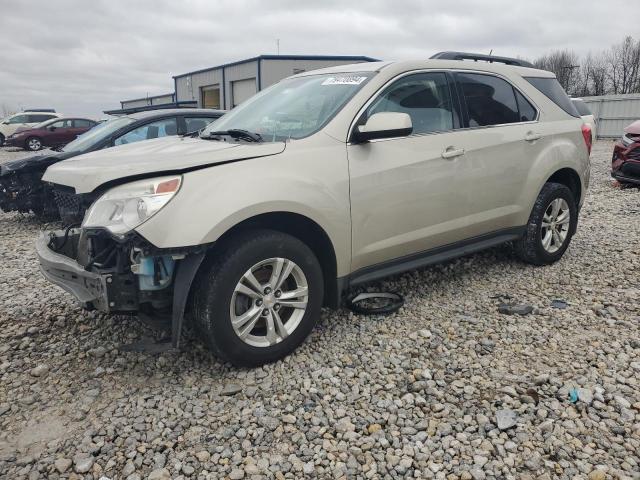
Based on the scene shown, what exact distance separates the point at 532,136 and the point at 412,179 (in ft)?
4.99

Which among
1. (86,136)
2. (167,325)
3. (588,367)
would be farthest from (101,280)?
(86,136)

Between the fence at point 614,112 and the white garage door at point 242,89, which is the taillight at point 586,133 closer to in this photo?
the fence at point 614,112

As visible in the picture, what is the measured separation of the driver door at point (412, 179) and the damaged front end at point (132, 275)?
3.77 feet

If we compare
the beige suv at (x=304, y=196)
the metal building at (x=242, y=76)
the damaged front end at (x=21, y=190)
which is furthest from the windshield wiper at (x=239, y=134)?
the metal building at (x=242, y=76)

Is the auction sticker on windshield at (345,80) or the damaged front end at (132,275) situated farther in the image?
the auction sticker on windshield at (345,80)

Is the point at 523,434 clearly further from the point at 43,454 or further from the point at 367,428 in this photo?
the point at 43,454

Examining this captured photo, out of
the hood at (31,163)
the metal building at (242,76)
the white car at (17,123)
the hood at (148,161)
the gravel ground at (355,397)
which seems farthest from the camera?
the metal building at (242,76)

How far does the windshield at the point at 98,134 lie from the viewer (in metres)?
7.00

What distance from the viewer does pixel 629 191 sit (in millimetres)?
9188

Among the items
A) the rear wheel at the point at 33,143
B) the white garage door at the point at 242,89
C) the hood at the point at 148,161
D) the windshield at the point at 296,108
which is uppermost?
the white garage door at the point at 242,89

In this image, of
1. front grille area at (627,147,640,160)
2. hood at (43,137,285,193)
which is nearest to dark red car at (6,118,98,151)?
front grille area at (627,147,640,160)

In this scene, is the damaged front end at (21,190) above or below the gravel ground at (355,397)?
above

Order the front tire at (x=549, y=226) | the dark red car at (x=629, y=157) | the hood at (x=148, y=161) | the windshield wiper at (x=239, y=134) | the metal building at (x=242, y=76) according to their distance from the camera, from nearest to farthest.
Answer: the hood at (x=148, y=161) → the windshield wiper at (x=239, y=134) → the front tire at (x=549, y=226) → the dark red car at (x=629, y=157) → the metal building at (x=242, y=76)

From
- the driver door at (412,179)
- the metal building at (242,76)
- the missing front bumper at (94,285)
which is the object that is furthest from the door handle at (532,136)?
the metal building at (242,76)
